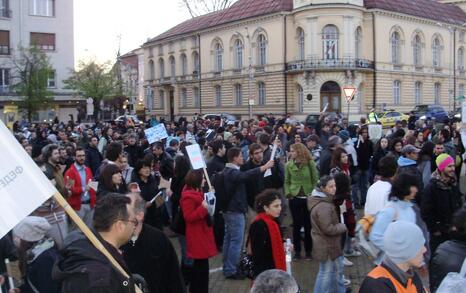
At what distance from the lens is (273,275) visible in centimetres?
325

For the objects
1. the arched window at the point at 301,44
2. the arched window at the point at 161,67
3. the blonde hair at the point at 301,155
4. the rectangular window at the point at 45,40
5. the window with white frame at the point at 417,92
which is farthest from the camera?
the arched window at the point at 161,67

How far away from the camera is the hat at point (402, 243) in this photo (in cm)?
352

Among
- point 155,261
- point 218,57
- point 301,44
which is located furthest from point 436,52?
point 155,261

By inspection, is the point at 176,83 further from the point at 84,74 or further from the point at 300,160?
the point at 300,160

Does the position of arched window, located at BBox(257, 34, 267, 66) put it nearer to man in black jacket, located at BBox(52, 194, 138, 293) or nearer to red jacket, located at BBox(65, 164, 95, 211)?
red jacket, located at BBox(65, 164, 95, 211)

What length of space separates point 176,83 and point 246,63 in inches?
514

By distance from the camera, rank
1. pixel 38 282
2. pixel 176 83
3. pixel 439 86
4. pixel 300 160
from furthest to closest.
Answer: pixel 176 83 < pixel 439 86 < pixel 300 160 < pixel 38 282

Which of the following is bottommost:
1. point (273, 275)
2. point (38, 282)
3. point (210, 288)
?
point (210, 288)

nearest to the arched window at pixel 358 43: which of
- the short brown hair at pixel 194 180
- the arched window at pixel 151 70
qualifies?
the arched window at pixel 151 70

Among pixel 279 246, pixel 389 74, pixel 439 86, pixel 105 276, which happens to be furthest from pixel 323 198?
pixel 439 86

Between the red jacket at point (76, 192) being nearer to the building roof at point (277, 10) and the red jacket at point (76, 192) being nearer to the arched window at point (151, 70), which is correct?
the building roof at point (277, 10)

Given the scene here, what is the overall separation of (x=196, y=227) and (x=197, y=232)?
6 centimetres

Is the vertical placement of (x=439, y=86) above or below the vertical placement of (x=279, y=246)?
above

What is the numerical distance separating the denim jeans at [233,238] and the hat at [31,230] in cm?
317
